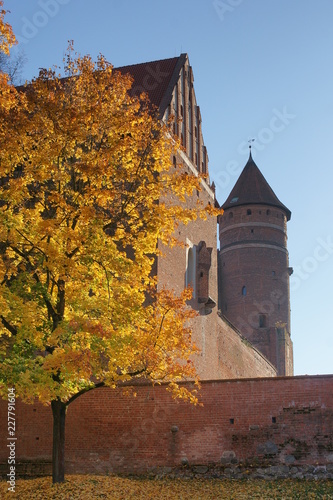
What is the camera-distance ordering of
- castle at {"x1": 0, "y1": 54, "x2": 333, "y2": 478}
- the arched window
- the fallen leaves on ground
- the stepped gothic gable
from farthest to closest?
the arched window → the stepped gothic gable → castle at {"x1": 0, "y1": 54, "x2": 333, "y2": 478} → the fallen leaves on ground

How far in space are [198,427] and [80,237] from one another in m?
6.12

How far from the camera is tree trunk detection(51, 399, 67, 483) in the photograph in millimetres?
13859

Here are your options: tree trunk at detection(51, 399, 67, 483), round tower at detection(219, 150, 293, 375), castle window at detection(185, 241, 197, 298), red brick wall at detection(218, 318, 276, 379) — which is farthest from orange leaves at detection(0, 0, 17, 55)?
round tower at detection(219, 150, 293, 375)

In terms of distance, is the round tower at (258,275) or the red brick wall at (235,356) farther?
the round tower at (258,275)

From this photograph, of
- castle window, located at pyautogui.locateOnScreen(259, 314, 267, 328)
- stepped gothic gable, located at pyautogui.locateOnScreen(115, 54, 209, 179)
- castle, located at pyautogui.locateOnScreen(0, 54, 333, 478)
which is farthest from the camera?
castle window, located at pyautogui.locateOnScreen(259, 314, 267, 328)

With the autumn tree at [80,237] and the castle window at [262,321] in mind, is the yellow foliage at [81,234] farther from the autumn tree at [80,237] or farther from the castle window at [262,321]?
the castle window at [262,321]

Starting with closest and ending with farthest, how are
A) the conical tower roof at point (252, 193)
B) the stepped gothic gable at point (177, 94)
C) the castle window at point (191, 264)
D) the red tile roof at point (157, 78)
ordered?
the red tile roof at point (157, 78) < the stepped gothic gable at point (177, 94) < the castle window at point (191, 264) < the conical tower roof at point (252, 193)

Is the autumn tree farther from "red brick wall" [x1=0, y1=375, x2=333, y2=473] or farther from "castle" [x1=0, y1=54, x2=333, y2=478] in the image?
"red brick wall" [x1=0, y1=375, x2=333, y2=473]

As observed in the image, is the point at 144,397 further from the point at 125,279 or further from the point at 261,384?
the point at 125,279

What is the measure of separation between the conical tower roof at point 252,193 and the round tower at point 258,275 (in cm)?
6

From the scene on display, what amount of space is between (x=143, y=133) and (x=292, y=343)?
3326 centimetres

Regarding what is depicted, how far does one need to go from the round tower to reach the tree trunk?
98.0 ft

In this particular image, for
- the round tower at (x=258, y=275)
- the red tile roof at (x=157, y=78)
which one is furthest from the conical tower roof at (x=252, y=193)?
the red tile roof at (x=157, y=78)

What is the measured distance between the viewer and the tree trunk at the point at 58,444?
13.9m
